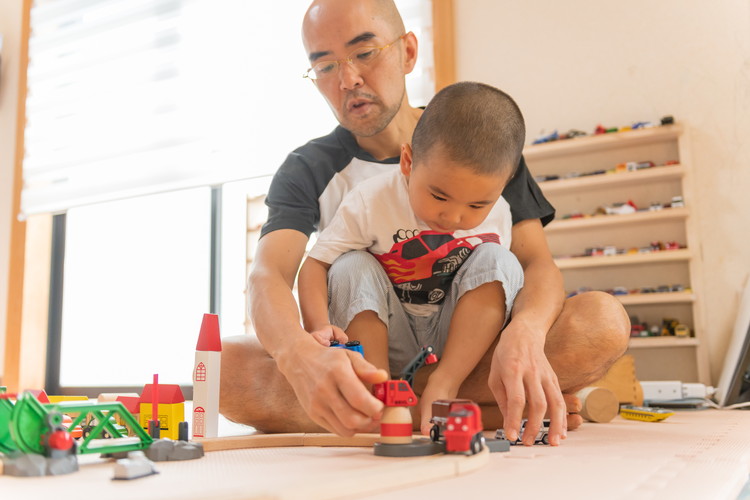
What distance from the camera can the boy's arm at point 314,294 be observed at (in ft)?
3.47

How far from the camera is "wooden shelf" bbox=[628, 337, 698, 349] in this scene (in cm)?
199

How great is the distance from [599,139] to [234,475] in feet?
5.91

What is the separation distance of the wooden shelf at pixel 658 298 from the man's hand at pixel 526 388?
4.23ft

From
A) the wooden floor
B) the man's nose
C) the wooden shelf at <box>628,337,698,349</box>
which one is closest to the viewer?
the wooden floor

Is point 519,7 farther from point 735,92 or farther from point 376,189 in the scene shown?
point 376,189

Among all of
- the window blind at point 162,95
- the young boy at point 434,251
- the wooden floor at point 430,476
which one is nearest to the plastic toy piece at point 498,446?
the wooden floor at point 430,476

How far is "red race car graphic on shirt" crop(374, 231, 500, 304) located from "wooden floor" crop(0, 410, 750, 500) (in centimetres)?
38

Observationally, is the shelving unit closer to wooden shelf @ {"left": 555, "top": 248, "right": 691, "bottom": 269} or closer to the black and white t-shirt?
wooden shelf @ {"left": 555, "top": 248, "right": 691, "bottom": 269}

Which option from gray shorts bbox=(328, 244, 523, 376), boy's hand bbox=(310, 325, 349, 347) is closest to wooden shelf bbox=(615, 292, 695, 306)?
gray shorts bbox=(328, 244, 523, 376)

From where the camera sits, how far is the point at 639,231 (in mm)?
2150

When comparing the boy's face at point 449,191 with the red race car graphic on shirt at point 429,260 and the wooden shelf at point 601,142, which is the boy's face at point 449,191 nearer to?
the red race car graphic on shirt at point 429,260

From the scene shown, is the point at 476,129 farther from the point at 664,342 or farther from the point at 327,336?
the point at 664,342

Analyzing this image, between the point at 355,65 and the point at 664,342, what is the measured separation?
1.30m

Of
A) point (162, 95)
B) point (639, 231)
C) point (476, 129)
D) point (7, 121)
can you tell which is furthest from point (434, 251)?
point (7, 121)
